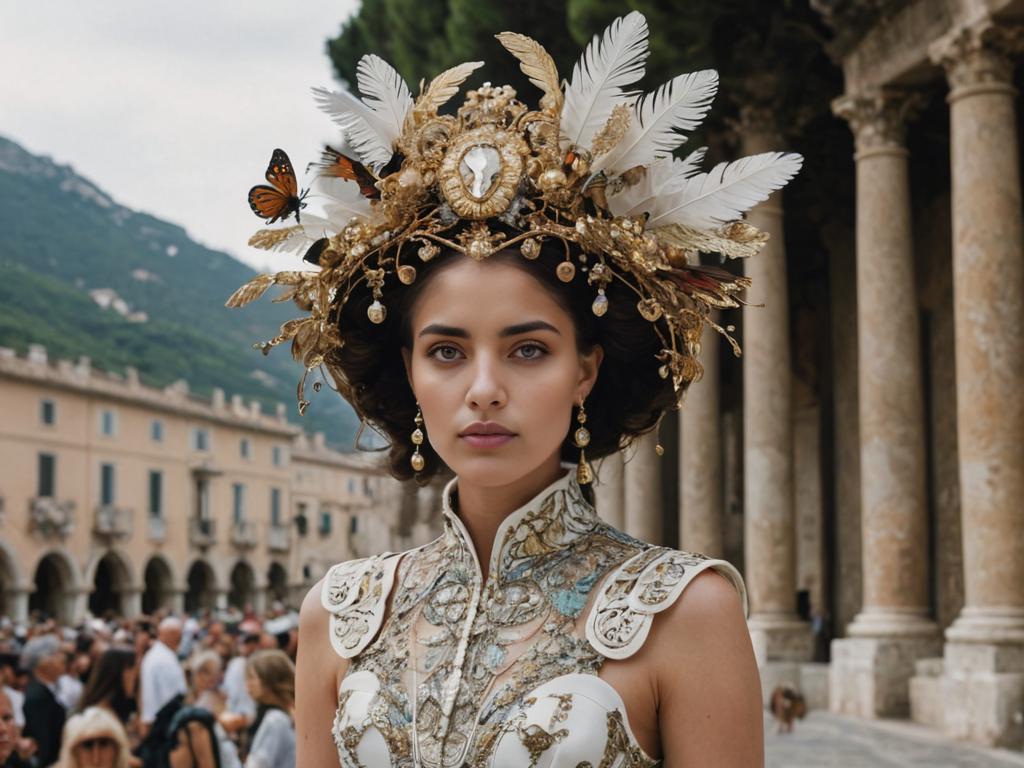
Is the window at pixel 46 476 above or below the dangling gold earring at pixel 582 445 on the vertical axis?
above

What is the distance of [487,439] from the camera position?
2316 mm

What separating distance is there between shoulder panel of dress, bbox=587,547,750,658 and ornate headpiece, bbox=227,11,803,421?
1.27ft

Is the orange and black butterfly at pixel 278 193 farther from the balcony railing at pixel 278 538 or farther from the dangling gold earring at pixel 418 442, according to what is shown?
the balcony railing at pixel 278 538

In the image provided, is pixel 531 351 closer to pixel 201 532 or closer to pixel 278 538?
pixel 201 532

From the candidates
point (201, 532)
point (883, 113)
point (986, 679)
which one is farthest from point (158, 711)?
point (201, 532)

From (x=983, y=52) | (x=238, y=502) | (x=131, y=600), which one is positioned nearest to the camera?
(x=983, y=52)

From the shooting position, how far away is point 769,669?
16.8 m

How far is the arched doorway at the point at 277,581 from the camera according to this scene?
68875 mm

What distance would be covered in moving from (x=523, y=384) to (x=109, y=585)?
56807mm

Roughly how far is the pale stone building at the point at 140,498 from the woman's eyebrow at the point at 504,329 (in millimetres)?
43425

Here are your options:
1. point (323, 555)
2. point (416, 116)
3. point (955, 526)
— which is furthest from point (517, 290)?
point (323, 555)

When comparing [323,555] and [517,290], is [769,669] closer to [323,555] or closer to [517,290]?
[517,290]

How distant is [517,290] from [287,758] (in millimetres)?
4199

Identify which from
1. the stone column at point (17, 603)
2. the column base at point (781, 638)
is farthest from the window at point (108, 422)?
the column base at point (781, 638)
